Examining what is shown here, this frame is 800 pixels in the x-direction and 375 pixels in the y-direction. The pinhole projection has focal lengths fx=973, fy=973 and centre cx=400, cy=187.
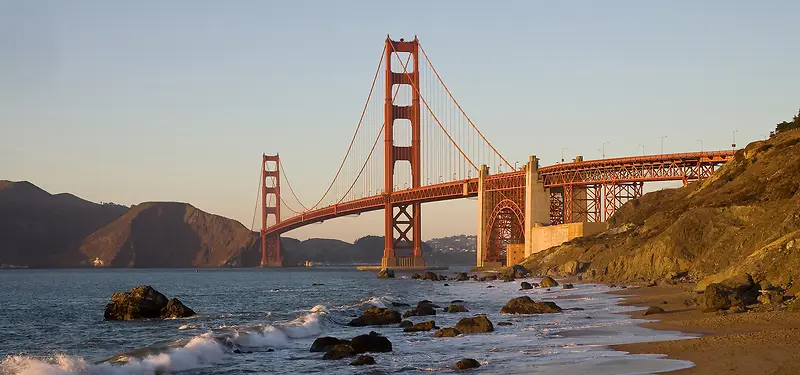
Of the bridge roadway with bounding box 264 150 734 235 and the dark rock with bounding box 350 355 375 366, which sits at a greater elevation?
the bridge roadway with bounding box 264 150 734 235

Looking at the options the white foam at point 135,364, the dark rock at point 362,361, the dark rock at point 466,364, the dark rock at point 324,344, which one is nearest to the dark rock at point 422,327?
the dark rock at point 324,344

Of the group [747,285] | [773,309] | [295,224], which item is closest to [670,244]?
[747,285]

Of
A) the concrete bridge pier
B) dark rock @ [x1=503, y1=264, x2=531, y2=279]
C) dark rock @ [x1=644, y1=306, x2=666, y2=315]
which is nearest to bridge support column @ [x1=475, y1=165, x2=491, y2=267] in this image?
the concrete bridge pier

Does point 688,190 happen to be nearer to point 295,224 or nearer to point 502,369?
point 502,369

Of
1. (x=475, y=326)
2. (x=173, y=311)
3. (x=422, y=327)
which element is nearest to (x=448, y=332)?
(x=475, y=326)

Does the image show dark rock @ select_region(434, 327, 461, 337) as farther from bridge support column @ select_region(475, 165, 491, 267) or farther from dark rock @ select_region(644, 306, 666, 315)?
bridge support column @ select_region(475, 165, 491, 267)

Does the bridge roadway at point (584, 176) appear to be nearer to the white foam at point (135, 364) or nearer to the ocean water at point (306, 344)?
the ocean water at point (306, 344)

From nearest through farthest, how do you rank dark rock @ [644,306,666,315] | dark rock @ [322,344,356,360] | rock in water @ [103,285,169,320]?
dark rock @ [322,344,356,360]
dark rock @ [644,306,666,315]
rock in water @ [103,285,169,320]
